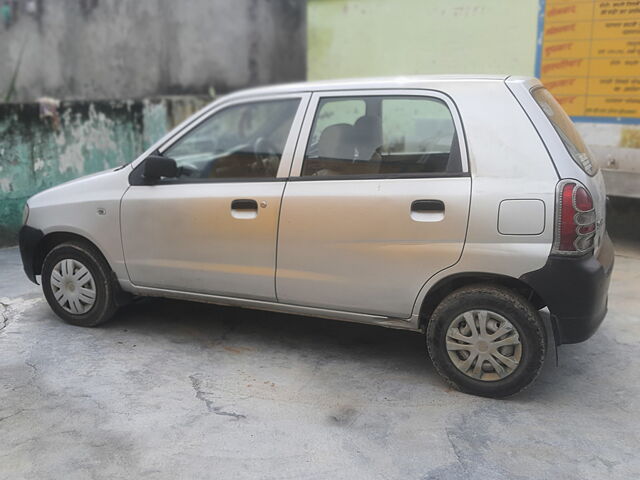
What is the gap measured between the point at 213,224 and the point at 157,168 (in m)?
0.55

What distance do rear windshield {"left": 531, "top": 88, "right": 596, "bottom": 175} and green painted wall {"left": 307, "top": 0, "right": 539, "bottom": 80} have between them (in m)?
3.62

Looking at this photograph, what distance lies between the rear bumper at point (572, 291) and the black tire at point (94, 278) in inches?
111

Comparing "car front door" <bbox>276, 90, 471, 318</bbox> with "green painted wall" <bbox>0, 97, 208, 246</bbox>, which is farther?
"green painted wall" <bbox>0, 97, 208, 246</bbox>

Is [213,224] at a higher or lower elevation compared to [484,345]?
higher

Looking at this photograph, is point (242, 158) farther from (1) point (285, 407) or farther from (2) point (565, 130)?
(2) point (565, 130)

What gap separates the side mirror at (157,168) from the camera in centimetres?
434

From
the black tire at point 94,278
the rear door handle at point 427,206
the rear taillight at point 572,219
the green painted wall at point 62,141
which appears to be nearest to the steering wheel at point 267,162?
the rear door handle at point 427,206

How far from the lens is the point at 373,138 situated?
4.07m

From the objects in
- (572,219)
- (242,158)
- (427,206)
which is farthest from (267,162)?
(572,219)

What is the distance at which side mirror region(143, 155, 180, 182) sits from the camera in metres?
4.34

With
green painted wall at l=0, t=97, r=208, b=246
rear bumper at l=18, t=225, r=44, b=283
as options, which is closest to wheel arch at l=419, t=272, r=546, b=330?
rear bumper at l=18, t=225, r=44, b=283

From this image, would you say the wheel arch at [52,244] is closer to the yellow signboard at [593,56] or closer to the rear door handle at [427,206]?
the rear door handle at [427,206]

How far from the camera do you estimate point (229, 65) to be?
10148 millimetres

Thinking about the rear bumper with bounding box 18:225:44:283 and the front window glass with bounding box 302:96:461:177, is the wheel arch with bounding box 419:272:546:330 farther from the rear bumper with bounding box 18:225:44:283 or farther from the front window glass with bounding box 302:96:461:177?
the rear bumper with bounding box 18:225:44:283
